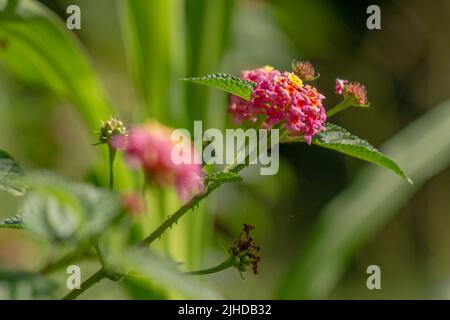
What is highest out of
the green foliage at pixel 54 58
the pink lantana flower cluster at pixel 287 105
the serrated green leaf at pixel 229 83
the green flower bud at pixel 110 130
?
the green foliage at pixel 54 58

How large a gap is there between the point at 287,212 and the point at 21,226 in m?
1.32

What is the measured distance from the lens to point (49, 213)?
44 centimetres

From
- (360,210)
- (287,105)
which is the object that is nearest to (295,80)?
(287,105)

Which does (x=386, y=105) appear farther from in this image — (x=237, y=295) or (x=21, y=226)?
(x=21, y=226)

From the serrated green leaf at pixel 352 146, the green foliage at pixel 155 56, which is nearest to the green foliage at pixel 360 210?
the green foliage at pixel 155 56

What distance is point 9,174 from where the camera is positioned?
0.53 metres

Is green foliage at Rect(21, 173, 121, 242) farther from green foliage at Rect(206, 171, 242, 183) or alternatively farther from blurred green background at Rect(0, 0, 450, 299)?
blurred green background at Rect(0, 0, 450, 299)

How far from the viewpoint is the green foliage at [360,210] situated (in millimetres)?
1331

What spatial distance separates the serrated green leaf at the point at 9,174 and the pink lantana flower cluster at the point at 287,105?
15 centimetres

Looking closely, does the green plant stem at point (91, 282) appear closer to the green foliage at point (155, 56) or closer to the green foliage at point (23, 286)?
the green foliage at point (23, 286)

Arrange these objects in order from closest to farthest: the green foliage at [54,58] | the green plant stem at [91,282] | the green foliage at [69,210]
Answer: the green foliage at [69,210]
the green plant stem at [91,282]
the green foliage at [54,58]

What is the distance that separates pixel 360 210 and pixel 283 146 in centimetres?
52

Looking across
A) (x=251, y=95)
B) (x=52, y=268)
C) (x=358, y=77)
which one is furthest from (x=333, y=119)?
(x=52, y=268)

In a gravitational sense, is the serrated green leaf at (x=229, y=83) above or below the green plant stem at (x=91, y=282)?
above
